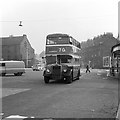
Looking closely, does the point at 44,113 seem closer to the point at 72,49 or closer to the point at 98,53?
the point at 72,49

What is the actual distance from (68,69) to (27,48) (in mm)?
85728

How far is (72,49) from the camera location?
2453 centimetres

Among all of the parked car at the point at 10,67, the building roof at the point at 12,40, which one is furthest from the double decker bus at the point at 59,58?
the building roof at the point at 12,40

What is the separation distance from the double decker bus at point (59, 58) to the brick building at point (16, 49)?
76.5 m

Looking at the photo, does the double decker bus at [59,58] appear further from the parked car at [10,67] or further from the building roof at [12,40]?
the building roof at [12,40]

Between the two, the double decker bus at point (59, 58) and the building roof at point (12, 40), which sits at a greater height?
the building roof at point (12, 40)

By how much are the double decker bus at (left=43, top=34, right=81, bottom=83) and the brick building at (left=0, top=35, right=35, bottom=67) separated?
76534 mm

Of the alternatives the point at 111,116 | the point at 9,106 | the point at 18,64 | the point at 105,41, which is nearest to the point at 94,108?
the point at 111,116

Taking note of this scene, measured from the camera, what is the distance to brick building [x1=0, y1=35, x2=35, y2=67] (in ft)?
340

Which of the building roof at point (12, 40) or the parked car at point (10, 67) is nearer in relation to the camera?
the parked car at point (10, 67)

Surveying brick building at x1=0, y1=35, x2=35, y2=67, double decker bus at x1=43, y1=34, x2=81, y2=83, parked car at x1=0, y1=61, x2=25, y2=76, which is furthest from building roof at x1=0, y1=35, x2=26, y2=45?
double decker bus at x1=43, y1=34, x2=81, y2=83

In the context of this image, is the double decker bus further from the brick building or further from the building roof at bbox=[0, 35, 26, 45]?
the building roof at bbox=[0, 35, 26, 45]

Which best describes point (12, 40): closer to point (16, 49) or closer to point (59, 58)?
point (16, 49)

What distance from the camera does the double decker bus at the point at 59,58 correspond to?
22.5 m
